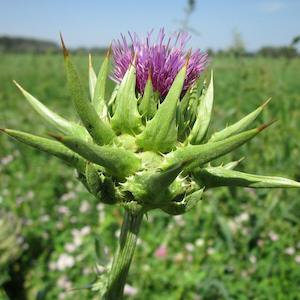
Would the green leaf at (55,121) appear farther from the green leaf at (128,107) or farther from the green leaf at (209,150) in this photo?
the green leaf at (209,150)

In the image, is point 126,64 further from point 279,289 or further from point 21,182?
point 21,182

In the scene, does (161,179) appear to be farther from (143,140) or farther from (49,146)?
(49,146)

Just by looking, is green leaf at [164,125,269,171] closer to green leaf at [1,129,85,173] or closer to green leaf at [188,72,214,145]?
Result: green leaf at [188,72,214,145]

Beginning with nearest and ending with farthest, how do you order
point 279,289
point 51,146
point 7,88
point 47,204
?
1. point 51,146
2. point 279,289
3. point 47,204
4. point 7,88

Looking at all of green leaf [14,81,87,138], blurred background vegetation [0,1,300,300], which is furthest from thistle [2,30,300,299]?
blurred background vegetation [0,1,300,300]

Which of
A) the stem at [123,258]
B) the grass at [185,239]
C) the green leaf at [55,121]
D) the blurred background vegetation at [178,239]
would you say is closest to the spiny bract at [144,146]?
the green leaf at [55,121]

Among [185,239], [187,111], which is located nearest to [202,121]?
[187,111]

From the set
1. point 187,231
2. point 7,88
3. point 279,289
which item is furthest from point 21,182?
point 7,88
